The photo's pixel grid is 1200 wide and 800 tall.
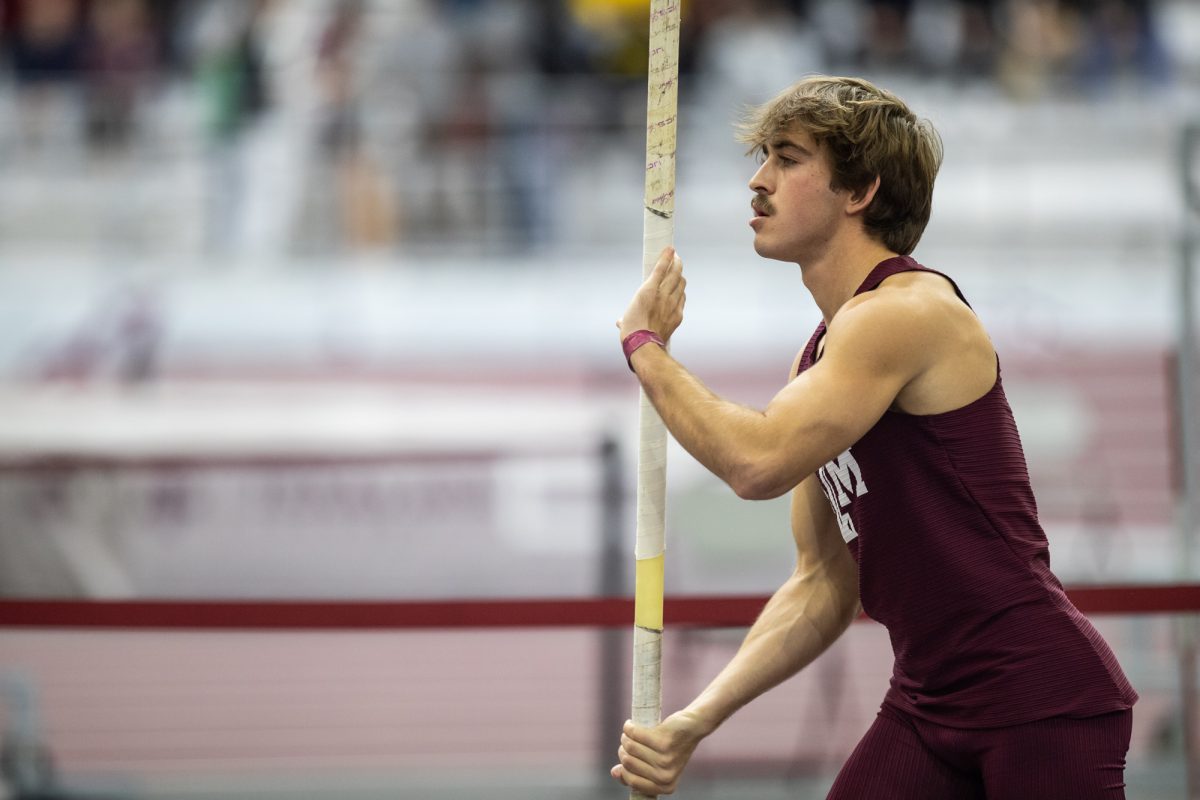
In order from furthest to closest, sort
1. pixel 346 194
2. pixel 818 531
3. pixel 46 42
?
pixel 46 42
pixel 346 194
pixel 818 531

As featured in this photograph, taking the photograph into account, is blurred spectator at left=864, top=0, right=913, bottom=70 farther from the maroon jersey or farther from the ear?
the maroon jersey

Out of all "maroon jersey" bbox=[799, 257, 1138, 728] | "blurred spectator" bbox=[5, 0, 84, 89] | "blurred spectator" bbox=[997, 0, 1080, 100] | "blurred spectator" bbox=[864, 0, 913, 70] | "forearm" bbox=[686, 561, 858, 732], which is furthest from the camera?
"blurred spectator" bbox=[864, 0, 913, 70]

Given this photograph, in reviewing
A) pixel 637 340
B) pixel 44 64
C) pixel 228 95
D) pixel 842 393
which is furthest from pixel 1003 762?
pixel 44 64

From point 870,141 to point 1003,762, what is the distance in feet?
3.76

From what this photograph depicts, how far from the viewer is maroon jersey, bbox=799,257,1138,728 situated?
2557 mm

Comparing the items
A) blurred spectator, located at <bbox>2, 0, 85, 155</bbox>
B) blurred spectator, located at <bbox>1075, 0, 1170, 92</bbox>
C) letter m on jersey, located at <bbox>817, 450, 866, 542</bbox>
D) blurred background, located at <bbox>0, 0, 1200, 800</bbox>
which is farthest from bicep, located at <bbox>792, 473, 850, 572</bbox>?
blurred spectator, located at <bbox>1075, 0, 1170, 92</bbox>

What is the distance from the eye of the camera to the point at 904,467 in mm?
2590

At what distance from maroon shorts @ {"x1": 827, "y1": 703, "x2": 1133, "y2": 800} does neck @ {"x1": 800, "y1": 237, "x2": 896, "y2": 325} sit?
2.71 feet

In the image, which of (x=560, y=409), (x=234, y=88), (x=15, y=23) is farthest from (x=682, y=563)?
(x=15, y=23)

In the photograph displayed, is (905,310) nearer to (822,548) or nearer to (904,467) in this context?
(904,467)

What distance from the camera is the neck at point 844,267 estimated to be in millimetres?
2719

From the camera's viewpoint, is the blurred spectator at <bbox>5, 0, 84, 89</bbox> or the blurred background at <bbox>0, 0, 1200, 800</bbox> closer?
the blurred background at <bbox>0, 0, 1200, 800</bbox>

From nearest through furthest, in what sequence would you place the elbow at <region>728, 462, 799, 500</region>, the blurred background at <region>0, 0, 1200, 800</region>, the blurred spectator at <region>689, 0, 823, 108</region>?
1. the elbow at <region>728, 462, 799, 500</region>
2. the blurred background at <region>0, 0, 1200, 800</region>
3. the blurred spectator at <region>689, 0, 823, 108</region>

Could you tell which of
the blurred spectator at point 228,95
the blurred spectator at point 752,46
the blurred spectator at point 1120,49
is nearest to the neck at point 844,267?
the blurred spectator at point 228,95
